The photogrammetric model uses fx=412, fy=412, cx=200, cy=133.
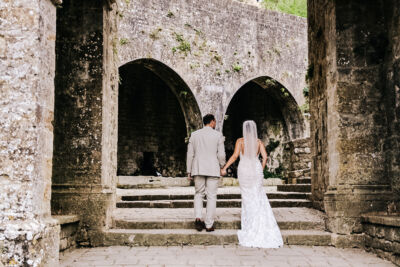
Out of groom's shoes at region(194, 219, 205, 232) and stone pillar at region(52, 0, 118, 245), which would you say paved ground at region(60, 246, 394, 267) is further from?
stone pillar at region(52, 0, 118, 245)

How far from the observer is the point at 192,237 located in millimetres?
5203

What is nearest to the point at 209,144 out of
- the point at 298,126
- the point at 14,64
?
the point at 14,64

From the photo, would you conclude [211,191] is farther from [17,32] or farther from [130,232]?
[17,32]

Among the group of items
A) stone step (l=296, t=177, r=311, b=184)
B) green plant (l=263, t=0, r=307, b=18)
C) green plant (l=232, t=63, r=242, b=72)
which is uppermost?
green plant (l=263, t=0, r=307, b=18)

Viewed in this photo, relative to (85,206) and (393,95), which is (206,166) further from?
(393,95)

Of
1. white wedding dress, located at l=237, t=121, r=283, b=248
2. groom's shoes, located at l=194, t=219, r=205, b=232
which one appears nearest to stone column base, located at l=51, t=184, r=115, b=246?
groom's shoes, located at l=194, t=219, r=205, b=232

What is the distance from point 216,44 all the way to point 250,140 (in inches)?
320

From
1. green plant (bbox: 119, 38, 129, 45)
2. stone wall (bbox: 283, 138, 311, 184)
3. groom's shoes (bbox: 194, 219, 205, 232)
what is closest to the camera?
groom's shoes (bbox: 194, 219, 205, 232)

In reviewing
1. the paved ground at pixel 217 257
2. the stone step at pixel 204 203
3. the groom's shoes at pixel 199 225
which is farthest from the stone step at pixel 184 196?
the paved ground at pixel 217 257

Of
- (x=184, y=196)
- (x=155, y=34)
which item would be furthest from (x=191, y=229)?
(x=155, y=34)

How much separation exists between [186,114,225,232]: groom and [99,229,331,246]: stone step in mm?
192

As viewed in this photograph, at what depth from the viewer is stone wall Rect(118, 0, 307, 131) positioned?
12.2 meters

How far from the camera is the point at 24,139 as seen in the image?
335 centimetres

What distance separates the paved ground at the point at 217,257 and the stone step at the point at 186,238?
17cm
